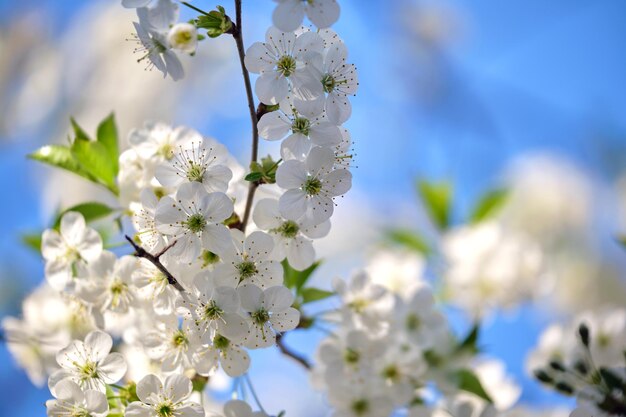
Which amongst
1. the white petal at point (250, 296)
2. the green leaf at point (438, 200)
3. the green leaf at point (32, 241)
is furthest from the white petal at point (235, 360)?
the green leaf at point (438, 200)

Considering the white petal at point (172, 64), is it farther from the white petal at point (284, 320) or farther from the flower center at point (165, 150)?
the white petal at point (284, 320)

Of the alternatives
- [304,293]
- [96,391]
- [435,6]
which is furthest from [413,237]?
[435,6]

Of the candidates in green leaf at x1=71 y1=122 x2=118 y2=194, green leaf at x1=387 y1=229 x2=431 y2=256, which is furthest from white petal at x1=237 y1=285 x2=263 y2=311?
green leaf at x1=387 y1=229 x2=431 y2=256

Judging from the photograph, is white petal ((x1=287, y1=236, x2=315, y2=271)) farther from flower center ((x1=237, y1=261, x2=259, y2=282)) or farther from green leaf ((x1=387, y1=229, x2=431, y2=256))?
green leaf ((x1=387, y1=229, x2=431, y2=256))

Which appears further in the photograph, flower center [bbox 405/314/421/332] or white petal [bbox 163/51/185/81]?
flower center [bbox 405/314/421/332]

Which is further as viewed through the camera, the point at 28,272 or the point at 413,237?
the point at 28,272

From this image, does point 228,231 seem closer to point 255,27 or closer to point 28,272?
point 255,27

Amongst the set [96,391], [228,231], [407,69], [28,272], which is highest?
[407,69]
